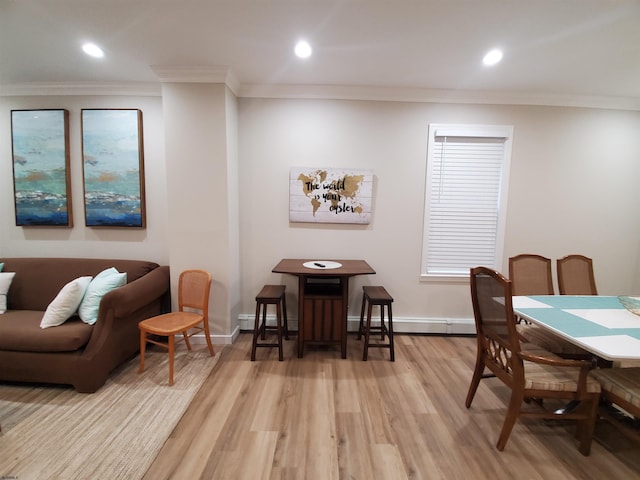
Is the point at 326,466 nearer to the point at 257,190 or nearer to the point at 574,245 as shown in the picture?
the point at 257,190

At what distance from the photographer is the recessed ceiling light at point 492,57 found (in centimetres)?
204

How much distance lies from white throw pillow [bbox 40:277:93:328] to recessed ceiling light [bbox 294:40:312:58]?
105 inches

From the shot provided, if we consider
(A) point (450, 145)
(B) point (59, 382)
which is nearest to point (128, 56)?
(B) point (59, 382)

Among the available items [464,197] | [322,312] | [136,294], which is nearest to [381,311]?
[322,312]

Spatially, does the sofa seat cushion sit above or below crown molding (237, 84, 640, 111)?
below

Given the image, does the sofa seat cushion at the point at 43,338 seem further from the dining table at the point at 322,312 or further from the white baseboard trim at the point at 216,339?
the dining table at the point at 322,312

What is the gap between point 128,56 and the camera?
87.4 inches

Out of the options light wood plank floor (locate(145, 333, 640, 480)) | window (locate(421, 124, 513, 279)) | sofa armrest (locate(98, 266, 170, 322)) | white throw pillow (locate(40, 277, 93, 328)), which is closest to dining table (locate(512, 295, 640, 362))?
light wood plank floor (locate(145, 333, 640, 480))

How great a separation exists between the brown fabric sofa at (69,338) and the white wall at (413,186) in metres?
1.11

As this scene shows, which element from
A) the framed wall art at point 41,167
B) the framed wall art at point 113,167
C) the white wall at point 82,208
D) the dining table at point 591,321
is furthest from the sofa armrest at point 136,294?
the dining table at point 591,321

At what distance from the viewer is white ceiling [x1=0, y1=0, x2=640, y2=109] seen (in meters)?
1.65

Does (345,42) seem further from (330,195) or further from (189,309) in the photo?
(189,309)

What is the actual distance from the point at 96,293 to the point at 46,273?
36.4 inches

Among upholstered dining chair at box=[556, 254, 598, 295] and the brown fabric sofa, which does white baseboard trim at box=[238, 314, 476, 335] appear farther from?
the brown fabric sofa
